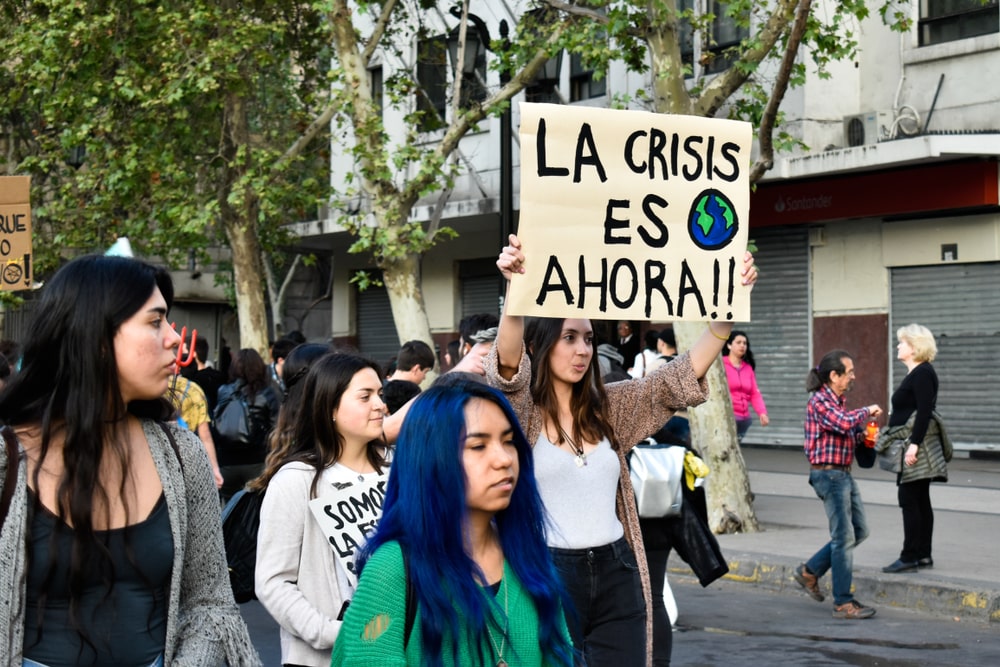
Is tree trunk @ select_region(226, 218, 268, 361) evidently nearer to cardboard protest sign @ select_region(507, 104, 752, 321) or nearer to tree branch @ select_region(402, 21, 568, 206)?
tree branch @ select_region(402, 21, 568, 206)

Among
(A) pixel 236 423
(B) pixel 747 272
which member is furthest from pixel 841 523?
(B) pixel 747 272

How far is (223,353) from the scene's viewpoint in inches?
1351

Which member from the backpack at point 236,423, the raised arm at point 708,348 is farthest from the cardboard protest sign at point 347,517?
the backpack at point 236,423

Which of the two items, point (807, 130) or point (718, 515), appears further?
point (807, 130)

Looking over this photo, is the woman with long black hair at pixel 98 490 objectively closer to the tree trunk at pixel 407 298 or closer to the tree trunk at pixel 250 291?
the tree trunk at pixel 407 298

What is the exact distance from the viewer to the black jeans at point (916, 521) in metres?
10.4

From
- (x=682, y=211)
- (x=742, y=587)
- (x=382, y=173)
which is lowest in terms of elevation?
(x=742, y=587)

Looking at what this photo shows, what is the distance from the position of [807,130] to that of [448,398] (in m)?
17.4

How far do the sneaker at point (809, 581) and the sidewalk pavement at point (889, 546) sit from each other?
0.22 meters

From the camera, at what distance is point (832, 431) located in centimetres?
958

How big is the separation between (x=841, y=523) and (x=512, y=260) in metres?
5.33

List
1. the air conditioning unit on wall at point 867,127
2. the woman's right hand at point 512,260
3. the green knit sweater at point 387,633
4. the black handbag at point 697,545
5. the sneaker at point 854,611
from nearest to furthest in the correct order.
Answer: the green knit sweater at point 387,633
the woman's right hand at point 512,260
the black handbag at point 697,545
the sneaker at point 854,611
the air conditioning unit on wall at point 867,127

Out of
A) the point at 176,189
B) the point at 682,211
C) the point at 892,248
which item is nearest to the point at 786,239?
the point at 892,248

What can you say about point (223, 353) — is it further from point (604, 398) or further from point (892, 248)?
point (604, 398)
